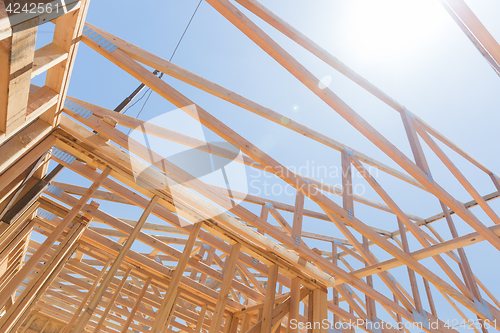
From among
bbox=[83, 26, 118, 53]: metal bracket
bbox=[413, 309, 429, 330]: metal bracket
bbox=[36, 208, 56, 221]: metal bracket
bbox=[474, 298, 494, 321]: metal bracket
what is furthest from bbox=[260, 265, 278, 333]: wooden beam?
bbox=[36, 208, 56, 221]: metal bracket

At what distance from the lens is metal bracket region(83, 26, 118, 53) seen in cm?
325

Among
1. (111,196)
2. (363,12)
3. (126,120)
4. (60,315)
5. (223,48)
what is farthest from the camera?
(60,315)

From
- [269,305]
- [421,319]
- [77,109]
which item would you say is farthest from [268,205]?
[77,109]

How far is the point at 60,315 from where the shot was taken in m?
12.2

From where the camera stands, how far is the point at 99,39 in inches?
130

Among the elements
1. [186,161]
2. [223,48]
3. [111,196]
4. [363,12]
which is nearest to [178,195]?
[186,161]

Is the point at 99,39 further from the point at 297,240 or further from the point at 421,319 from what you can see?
the point at 421,319

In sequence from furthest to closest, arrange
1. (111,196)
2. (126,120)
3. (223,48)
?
(223,48), (111,196), (126,120)

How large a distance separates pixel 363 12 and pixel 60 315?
15.2m

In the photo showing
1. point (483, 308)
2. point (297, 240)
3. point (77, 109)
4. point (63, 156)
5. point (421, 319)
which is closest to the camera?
point (77, 109)

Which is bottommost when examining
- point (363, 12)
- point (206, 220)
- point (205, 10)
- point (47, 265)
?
point (47, 265)

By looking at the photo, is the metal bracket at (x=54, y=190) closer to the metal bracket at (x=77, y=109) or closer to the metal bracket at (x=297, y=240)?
the metal bracket at (x=77, y=109)

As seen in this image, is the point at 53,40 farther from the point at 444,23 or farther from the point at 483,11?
the point at 444,23

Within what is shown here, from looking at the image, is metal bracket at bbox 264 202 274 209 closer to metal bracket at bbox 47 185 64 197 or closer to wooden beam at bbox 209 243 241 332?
wooden beam at bbox 209 243 241 332
